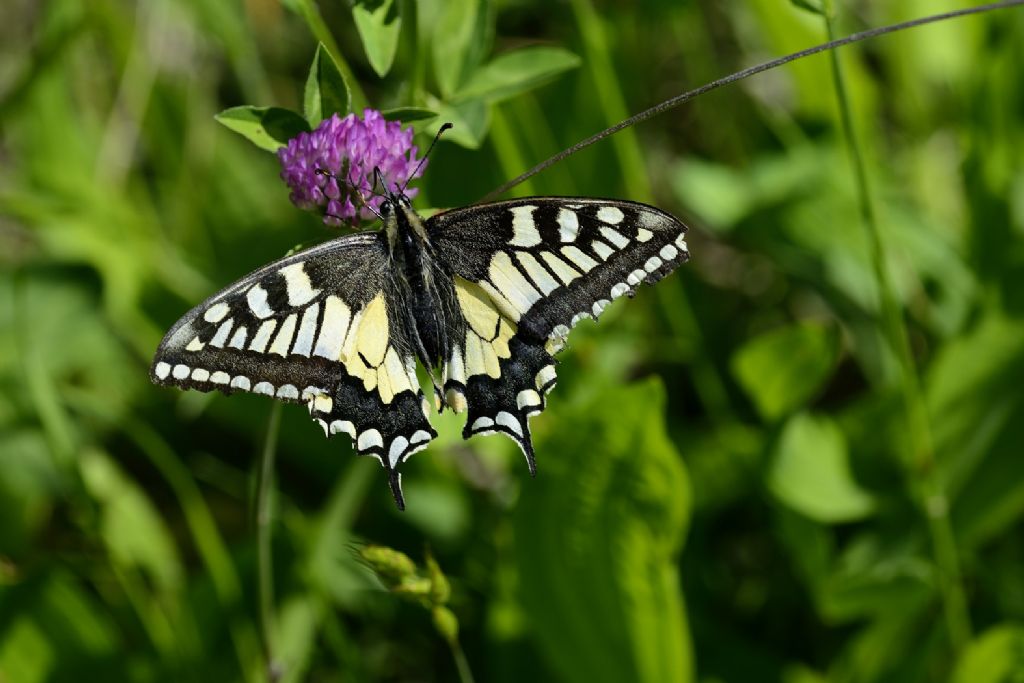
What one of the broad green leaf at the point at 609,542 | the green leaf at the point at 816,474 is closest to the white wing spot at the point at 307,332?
the broad green leaf at the point at 609,542

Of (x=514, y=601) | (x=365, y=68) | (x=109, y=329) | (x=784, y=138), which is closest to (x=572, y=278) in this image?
(x=514, y=601)

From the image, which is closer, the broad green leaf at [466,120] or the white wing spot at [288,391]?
the white wing spot at [288,391]

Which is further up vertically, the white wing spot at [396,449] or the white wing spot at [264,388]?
the white wing spot at [264,388]

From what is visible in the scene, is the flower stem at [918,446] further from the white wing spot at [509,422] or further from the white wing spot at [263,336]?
the white wing spot at [263,336]

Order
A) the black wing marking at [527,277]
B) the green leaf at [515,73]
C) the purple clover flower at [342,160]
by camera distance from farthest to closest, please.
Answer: the green leaf at [515,73] < the black wing marking at [527,277] < the purple clover flower at [342,160]

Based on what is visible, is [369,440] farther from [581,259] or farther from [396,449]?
[581,259]

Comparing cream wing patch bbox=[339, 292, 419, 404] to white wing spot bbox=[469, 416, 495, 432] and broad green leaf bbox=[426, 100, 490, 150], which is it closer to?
white wing spot bbox=[469, 416, 495, 432]

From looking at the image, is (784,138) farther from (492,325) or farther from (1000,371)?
(492,325)
